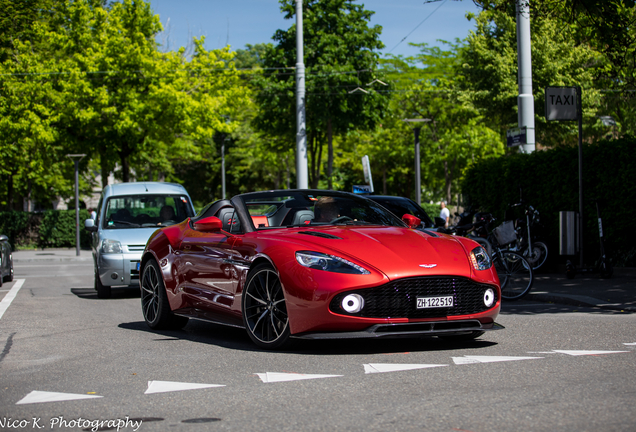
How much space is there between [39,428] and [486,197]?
1383 centimetres

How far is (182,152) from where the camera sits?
41.2 m

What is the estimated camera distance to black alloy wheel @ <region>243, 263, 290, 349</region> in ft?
21.4

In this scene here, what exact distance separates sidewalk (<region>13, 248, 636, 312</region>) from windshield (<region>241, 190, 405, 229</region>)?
153 inches

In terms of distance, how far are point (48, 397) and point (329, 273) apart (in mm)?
2201

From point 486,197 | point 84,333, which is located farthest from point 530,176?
point 84,333

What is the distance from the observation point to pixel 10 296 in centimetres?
1400

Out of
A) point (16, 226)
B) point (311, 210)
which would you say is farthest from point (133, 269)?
point (16, 226)

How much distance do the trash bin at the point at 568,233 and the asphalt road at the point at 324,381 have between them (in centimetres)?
504

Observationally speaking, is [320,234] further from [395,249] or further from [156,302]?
[156,302]

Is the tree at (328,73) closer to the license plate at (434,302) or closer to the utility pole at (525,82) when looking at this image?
the utility pole at (525,82)

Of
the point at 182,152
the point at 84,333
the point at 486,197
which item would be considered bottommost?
the point at 84,333

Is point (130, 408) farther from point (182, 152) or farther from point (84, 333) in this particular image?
point (182, 152)

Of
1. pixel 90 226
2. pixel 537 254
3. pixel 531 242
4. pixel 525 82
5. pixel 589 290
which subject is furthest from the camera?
pixel 525 82

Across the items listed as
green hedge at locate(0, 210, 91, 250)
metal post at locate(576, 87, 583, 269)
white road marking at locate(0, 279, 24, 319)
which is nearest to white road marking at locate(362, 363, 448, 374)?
white road marking at locate(0, 279, 24, 319)
